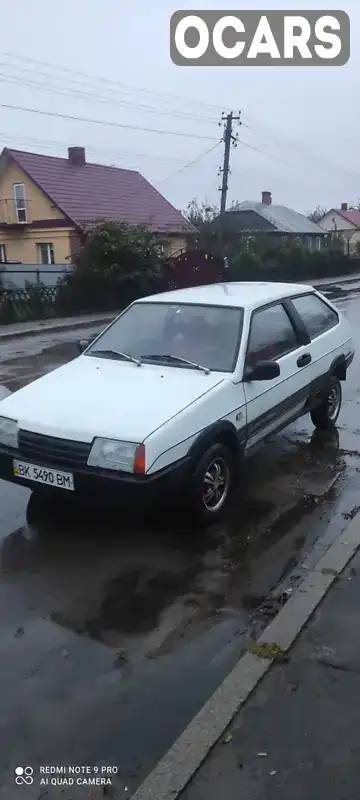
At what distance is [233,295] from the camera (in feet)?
19.3

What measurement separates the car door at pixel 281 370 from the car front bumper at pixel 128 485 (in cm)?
102

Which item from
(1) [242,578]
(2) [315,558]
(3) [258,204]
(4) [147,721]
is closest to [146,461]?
(1) [242,578]

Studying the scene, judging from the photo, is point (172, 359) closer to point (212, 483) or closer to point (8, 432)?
point (212, 483)

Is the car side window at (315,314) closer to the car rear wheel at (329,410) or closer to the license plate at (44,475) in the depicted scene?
the car rear wheel at (329,410)

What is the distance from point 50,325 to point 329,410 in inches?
496

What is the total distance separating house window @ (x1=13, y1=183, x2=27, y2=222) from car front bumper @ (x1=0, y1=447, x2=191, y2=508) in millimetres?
27236

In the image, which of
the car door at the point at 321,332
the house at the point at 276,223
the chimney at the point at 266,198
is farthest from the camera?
the chimney at the point at 266,198

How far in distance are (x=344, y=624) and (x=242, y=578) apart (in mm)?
736

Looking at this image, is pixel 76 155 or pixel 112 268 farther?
pixel 76 155

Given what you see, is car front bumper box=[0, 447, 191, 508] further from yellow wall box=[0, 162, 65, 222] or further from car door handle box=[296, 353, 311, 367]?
yellow wall box=[0, 162, 65, 222]

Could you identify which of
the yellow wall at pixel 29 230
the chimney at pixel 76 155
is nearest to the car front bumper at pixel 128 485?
the yellow wall at pixel 29 230

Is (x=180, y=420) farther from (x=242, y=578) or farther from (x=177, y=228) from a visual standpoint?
(x=177, y=228)

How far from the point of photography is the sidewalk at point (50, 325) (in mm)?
16766

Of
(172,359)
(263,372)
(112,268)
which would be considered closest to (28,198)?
(112,268)
